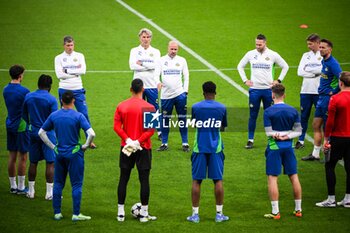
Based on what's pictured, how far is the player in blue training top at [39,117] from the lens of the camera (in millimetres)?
13602

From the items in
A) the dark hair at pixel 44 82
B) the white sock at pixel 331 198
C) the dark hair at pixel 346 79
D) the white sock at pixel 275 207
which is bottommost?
the white sock at pixel 275 207

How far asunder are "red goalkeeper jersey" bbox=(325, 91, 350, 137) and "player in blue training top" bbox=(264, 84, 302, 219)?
2.74 feet

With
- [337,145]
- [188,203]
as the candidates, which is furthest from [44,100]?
[337,145]

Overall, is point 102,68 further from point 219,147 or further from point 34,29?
point 219,147

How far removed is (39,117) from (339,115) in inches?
209

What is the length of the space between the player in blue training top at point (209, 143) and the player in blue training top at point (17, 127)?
3482 millimetres

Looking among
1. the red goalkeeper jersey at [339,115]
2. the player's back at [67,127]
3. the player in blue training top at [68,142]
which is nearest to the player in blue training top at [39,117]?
the player in blue training top at [68,142]

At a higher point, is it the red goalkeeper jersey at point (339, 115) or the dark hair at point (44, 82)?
the dark hair at point (44, 82)

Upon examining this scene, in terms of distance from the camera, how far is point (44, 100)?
44.5 ft

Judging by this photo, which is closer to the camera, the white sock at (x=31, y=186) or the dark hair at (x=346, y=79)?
the dark hair at (x=346, y=79)

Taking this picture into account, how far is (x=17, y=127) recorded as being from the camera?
14.2 meters

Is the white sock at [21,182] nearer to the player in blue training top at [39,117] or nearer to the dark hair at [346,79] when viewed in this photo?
the player in blue training top at [39,117]

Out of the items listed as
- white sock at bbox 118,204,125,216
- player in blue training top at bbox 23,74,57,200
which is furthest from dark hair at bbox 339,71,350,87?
player in blue training top at bbox 23,74,57,200

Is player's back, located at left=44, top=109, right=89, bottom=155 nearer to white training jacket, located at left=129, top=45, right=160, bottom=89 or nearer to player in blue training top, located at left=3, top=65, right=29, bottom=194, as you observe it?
player in blue training top, located at left=3, top=65, right=29, bottom=194
